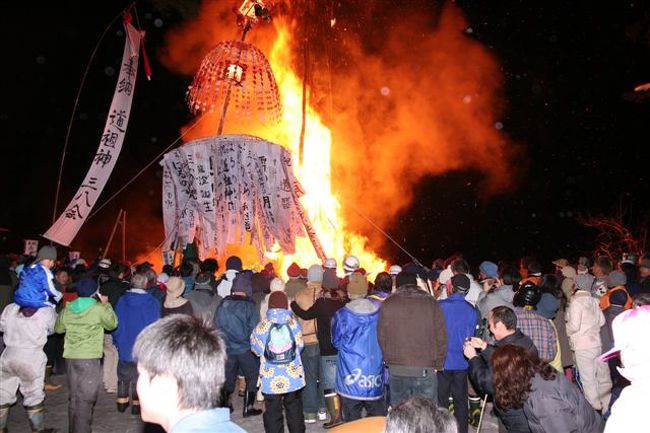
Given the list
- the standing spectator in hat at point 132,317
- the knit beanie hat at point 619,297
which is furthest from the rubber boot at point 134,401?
the knit beanie hat at point 619,297

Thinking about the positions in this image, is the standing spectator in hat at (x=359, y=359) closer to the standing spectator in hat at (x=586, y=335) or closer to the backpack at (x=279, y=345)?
the backpack at (x=279, y=345)

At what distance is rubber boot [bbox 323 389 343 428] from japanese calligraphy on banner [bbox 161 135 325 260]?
17.3 ft

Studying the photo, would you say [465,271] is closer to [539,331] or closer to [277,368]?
[539,331]

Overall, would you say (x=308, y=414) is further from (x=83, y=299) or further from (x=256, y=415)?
(x=83, y=299)

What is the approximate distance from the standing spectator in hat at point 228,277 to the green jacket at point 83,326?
2.09 metres

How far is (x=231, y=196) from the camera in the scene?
11625mm

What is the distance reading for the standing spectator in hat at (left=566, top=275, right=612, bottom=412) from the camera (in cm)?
613

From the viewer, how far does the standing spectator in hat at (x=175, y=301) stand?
6469 millimetres

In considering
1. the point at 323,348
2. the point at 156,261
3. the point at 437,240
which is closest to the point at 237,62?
the point at 323,348

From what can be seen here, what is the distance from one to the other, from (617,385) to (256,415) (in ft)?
15.0

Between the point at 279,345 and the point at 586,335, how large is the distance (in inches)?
160

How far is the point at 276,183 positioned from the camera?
11.8m

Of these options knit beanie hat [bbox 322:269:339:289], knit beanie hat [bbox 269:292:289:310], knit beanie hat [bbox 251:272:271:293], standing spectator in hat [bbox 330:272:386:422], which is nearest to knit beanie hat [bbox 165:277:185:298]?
knit beanie hat [bbox 251:272:271:293]

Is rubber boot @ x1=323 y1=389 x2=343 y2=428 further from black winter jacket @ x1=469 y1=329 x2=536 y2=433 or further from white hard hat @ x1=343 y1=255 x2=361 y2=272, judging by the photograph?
black winter jacket @ x1=469 y1=329 x2=536 y2=433
